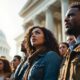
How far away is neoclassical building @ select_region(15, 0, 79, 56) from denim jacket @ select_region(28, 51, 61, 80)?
101ft

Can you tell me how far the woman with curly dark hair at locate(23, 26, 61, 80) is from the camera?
16.2 ft

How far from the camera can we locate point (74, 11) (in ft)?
15.3

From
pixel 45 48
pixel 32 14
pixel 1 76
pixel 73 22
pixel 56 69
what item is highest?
pixel 32 14

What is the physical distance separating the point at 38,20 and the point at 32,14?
164cm

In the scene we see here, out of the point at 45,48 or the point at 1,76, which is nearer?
the point at 45,48

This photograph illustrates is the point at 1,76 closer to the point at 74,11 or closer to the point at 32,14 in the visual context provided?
the point at 74,11

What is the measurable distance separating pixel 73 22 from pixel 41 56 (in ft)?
3.46

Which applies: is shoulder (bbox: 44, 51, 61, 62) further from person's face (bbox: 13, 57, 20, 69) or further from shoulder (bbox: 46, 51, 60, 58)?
person's face (bbox: 13, 57, 20, 69)

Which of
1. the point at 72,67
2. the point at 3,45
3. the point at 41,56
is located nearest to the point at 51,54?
the point at 41,56

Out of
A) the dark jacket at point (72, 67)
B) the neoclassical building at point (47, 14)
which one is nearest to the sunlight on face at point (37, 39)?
the dark jacket at point (72, 67)

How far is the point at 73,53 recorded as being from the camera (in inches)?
168

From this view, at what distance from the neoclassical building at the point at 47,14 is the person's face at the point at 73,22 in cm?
3110

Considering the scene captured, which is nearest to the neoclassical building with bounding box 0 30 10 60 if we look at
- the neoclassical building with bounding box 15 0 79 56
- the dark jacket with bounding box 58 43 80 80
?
the neoclassical building with bounding box 15 0 79 56

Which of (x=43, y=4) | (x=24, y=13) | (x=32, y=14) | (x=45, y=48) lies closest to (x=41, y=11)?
(x=43, y=4)
